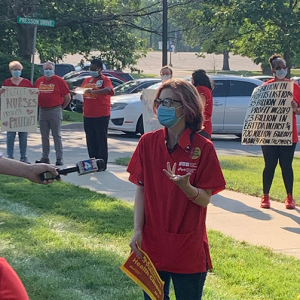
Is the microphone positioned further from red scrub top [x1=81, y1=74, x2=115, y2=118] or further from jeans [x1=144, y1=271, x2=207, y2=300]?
red scrub top [x1=81, y1=74, x2=115, y2=118]

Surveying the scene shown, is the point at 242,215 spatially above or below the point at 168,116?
below

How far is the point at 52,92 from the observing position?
10391 millimetres

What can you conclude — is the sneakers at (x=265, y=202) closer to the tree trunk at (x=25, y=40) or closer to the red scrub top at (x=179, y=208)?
→ the red scrub top at (x=179, y=208)

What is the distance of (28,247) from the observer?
17.9 feet

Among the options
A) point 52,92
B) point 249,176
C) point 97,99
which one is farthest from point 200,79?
point 52,92

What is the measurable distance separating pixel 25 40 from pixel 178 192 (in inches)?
791

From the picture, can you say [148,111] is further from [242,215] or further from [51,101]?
[242,215]

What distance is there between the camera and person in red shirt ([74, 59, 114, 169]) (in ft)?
31.7

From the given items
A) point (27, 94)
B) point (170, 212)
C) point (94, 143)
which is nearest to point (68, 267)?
point (170, 212)

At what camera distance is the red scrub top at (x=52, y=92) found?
10391 mm

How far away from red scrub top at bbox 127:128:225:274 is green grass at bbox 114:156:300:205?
521 centimetres

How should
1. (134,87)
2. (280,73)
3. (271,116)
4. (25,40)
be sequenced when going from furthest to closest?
(25,40)
(134,87)
(271,116)
(280,73)

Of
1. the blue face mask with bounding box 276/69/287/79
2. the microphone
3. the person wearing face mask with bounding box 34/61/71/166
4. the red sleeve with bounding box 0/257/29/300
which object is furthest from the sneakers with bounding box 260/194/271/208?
the red sleeve with bounding box 0/257/29/300

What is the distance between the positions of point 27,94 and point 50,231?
531cm
